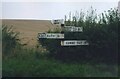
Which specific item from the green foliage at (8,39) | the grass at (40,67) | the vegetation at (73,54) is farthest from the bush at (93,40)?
the green foliage at (8,39)

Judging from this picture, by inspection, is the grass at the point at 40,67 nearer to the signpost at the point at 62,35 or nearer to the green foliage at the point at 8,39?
the green foliage at the point at 8,39

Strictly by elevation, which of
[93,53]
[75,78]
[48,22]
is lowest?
[75,78]

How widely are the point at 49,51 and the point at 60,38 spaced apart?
0.36 meters

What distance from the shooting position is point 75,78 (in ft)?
19.7

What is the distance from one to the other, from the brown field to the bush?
0.20 meters

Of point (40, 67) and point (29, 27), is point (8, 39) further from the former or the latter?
point (40, 67)

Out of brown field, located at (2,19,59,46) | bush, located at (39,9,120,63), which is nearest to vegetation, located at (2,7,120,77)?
bush, located at (39,9,120,63)

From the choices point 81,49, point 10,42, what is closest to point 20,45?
point 10,42

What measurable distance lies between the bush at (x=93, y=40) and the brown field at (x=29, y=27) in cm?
20

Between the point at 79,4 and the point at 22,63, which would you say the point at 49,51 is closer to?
the point at 22,63

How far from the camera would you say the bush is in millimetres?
6086

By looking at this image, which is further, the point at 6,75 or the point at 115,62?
the point at 115,62

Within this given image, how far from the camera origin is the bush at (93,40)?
20.0 ft

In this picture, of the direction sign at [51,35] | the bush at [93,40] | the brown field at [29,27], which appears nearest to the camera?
the brown field at [29,27]
